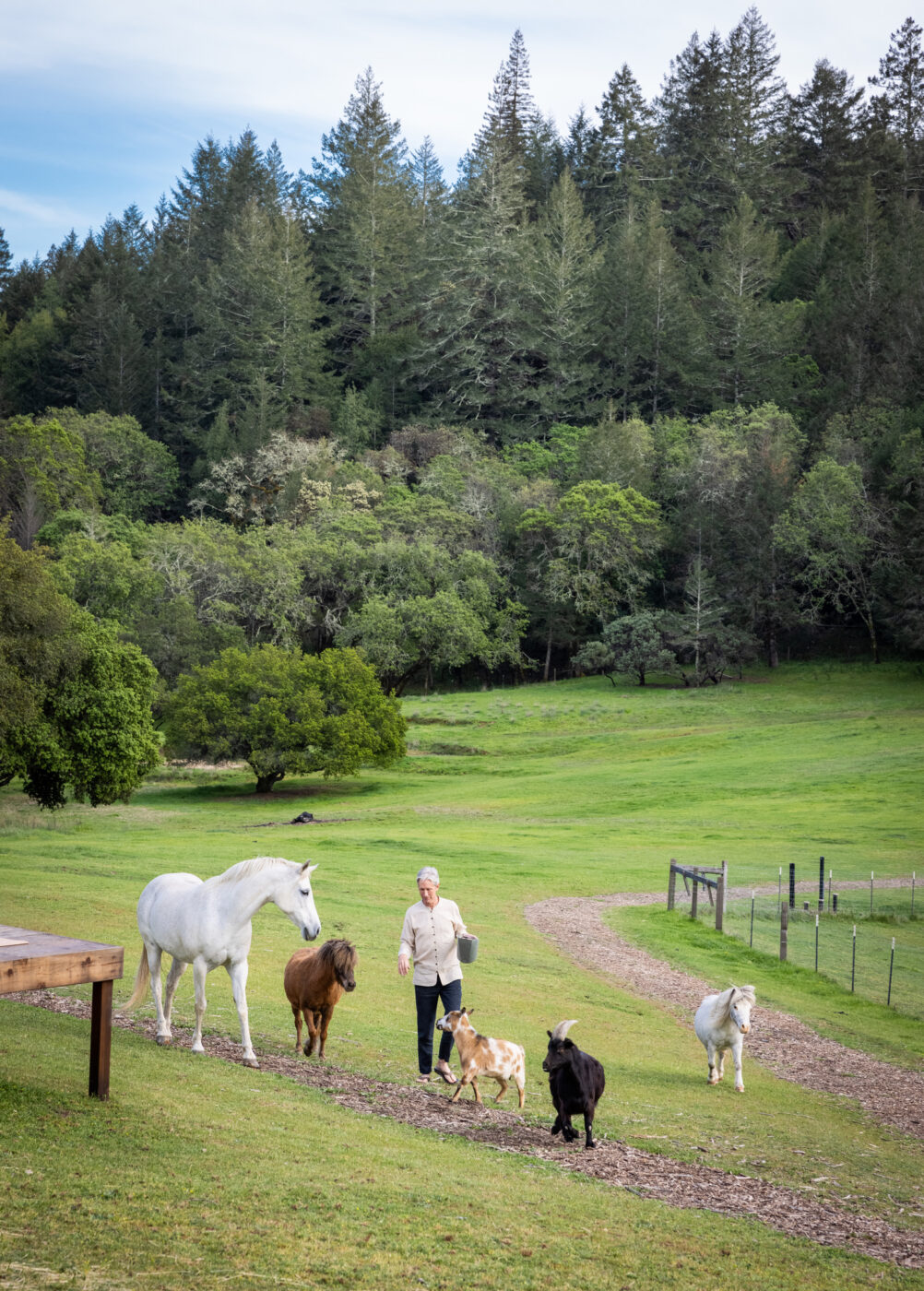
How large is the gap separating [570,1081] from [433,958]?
6.99ft

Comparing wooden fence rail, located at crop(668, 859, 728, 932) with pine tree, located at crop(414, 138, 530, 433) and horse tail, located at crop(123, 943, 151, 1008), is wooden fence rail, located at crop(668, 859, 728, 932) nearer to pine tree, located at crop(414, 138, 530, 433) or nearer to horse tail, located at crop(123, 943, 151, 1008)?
horse tail, located at crop(123, 943, 151, 1008)

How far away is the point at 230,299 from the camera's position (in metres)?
101

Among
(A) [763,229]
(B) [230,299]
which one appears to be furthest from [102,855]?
(A) [763,229]

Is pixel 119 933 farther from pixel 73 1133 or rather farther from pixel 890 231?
pixel 890 231

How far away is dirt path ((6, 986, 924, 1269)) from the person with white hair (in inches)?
19.8

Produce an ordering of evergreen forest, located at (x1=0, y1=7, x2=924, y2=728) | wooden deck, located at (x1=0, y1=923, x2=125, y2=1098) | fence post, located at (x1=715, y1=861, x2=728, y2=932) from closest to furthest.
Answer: wooden deck, located at (x1=0, y1=923, x2=125, y2=1098)
fence post, located at (x1=715, y1=861, x2=728, y2=932)
evergreen forest, located at (x1=0, y1=7, x2=924, y2=728)

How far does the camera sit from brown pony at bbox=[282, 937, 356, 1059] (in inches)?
453

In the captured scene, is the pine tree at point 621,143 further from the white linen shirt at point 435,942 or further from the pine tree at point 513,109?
the white linen shirt at point 435,942

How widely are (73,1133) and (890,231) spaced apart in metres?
99.8

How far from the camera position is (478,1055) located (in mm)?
10820

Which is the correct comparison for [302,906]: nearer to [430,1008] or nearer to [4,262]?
[430,1008]

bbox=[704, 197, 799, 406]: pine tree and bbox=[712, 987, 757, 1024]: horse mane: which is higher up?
bbox=[704, 197, 799, 406]: pine tree

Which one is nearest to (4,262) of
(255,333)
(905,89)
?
(255,333)

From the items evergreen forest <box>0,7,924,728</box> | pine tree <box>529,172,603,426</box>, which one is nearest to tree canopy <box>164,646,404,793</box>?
evergreen forest <box>0,7,924,728</box>
